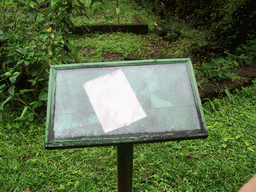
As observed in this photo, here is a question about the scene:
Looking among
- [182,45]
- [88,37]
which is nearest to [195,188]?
[182,45]

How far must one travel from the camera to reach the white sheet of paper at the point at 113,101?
1000 mm

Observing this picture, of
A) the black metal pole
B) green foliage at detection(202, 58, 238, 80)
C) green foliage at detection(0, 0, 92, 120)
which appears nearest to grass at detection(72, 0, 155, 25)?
green foliage at detection(0, 0, 92, 120)

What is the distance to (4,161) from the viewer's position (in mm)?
2098

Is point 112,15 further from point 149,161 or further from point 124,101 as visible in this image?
point 124,101

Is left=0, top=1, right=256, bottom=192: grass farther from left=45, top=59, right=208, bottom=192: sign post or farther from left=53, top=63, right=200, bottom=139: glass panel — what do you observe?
left=53, top=63, right=200, bottom=139: glass panel

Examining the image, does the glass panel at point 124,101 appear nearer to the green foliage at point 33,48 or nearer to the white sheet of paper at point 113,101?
the white sheet of paper at point 113,101

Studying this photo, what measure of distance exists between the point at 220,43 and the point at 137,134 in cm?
299

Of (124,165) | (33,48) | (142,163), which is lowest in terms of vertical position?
(142,163)

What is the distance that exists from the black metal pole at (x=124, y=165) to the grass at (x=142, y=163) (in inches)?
21.7

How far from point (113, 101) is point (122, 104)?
51 millimetres

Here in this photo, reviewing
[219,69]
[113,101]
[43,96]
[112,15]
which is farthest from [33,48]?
[112,15]

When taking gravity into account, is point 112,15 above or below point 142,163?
above

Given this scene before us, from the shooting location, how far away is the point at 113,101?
3.44 ft

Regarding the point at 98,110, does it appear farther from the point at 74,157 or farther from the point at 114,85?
the point at 74,157
